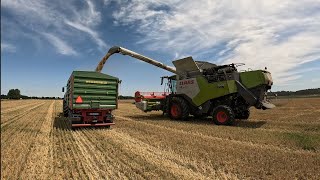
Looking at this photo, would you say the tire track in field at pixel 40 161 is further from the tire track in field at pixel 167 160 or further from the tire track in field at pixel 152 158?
the tire track in field at pixel 167 160

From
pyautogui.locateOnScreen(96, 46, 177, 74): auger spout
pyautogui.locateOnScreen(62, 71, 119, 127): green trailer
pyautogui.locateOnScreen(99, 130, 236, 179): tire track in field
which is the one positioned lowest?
pyautogui.locateOnScreen(99, 130, 236, 179): tire track in field

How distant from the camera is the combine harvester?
14211 mm

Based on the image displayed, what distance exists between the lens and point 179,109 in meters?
16.9

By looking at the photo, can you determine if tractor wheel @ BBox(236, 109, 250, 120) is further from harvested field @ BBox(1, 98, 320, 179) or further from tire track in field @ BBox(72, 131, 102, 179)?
tire track in field @ BBox(72, 131, 102, 179)

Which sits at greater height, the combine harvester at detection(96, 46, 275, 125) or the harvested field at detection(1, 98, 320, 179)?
the combine harvester at detection(96, 46, 275, 125)

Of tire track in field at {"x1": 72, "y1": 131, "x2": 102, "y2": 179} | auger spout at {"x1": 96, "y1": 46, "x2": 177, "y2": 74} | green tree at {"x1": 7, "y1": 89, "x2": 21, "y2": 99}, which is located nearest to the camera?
tire track in field at {"x1": 72, "y1": 131, "x2": 102, "y2": 179}

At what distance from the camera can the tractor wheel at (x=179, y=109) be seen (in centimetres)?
1664

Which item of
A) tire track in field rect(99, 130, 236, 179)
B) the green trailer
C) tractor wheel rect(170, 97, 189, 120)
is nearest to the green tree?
tractor wheel rect(170, 97, 189, 120)

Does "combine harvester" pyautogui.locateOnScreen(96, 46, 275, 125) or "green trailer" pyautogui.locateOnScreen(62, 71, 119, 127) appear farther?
"combine harvester" pyautogui.locateOnScreen(96, 46, 275, 125)

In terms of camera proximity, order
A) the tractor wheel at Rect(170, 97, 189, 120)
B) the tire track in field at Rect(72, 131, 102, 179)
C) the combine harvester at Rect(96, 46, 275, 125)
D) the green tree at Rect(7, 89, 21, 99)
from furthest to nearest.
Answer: the green tree at Rect(7, 89, 21, 99) → the tractor wheel at Rect(170, 97, 189, 120) → the combine harvester at Rect(96, 46, 275, 125) → the tire track in field at Rect(72, 131, 102, 179)

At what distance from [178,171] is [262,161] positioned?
2.17 metres

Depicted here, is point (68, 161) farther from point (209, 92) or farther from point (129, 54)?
point (129, 54)

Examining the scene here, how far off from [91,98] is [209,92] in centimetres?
590

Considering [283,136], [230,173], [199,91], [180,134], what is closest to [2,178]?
[230,173]
